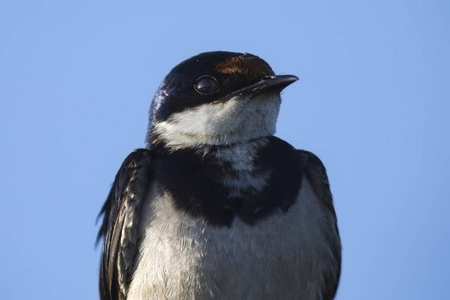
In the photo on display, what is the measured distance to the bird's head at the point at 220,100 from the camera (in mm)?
5668

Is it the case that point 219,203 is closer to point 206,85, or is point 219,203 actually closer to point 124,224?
point 124,224

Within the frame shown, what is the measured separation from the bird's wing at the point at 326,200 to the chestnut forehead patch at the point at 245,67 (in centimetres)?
77

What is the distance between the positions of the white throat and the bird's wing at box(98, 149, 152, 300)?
338mm

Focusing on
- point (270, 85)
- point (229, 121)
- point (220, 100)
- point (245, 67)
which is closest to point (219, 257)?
point (229, 121)

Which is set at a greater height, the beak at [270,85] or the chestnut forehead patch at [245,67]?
the chestnut forehead patch at [245,67]

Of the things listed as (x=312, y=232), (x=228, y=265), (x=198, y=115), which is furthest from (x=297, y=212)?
(x=198, y=115)

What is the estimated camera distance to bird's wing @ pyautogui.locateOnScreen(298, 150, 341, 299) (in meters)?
6.08

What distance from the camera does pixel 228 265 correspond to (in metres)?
5.23

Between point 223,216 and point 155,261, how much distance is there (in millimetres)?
578

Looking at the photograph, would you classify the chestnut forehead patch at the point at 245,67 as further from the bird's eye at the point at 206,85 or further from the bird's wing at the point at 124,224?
the bird's wing at the point at 124,224

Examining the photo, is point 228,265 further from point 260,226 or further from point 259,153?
point 259,153

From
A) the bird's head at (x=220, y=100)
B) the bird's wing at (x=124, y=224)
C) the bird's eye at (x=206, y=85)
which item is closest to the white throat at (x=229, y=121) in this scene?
the bird's head at (x=220, y=100)

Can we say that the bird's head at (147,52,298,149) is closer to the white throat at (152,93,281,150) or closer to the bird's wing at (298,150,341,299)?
the white throat at (152,93,281,150)

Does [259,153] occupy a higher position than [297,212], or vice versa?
[259,153]
